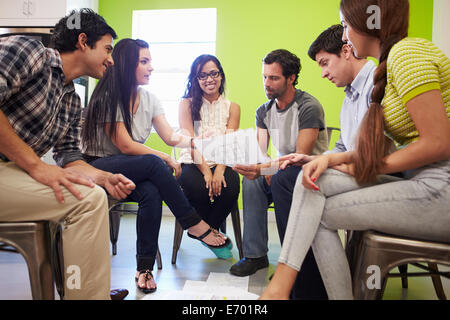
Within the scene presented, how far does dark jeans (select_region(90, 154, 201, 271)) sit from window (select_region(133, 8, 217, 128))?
246 cm

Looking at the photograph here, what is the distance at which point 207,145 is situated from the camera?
2088 mm

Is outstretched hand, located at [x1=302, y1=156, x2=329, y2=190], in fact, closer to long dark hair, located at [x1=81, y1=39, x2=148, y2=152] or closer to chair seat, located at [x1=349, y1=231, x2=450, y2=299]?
chair seat, located at [x1=349, y1=231, x2=450, y2=299]

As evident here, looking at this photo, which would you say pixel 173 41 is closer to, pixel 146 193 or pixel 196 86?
pixel 196 86

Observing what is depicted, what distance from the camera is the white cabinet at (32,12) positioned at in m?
3.43

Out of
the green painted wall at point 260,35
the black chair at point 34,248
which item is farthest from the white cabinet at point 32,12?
the black chair at point 34,248

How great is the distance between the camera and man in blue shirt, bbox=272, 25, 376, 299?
47.1 inches

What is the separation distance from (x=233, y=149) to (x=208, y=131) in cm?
35

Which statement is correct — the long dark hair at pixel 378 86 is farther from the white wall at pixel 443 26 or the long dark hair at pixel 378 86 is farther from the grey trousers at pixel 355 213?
the white wall at pixel 443 26

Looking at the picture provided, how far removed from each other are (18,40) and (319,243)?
1081mm

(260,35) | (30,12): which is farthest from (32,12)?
(260,35)

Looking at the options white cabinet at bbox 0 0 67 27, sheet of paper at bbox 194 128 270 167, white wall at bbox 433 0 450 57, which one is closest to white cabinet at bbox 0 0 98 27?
white cabinet at bbox 0 0 67 27

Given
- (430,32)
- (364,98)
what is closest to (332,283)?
(364,98)
